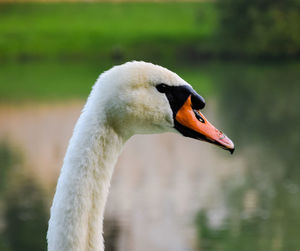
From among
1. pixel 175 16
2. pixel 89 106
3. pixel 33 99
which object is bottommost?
pixel 89 106

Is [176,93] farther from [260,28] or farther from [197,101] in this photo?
[260,28]

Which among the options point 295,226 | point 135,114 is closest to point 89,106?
point 135,114

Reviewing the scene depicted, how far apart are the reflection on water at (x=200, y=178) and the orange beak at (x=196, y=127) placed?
1095 cm

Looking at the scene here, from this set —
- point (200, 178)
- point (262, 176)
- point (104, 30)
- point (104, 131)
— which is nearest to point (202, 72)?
point (104, 30)

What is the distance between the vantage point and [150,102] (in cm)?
274

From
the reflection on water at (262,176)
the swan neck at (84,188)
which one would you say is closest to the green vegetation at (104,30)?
the reflection on water at (262,176)

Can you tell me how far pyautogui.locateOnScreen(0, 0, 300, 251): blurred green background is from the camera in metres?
15.6

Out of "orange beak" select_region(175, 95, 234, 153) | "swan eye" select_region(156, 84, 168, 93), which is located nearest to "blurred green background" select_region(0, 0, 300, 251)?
"orange beak" select_region(175, 95, 234, 153)

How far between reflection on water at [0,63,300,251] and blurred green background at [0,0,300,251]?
67 millimetres

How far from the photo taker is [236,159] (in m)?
22.2

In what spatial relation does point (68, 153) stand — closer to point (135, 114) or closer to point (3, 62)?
point (135, 114)

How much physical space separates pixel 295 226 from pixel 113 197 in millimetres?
4873

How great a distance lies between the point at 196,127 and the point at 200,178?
18.1m

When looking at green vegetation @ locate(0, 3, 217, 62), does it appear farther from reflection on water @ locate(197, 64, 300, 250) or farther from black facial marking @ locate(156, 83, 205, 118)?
black facial marking @ locate(156, 83, 205, 118)
